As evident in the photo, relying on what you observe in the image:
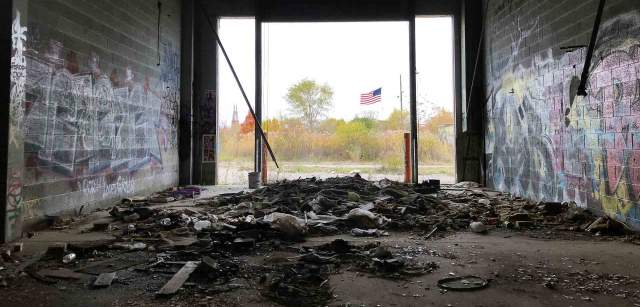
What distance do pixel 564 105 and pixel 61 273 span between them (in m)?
7.12

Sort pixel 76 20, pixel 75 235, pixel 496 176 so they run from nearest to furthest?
pixel 75 235 → pixel 76 20 → pixel 496 176

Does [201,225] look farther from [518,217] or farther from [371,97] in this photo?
[371,97]

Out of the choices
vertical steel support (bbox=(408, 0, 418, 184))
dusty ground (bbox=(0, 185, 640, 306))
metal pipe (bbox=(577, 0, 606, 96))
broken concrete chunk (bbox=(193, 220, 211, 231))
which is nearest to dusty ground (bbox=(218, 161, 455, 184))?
vertical steel support (bbox=(408, 0, 418, 184))

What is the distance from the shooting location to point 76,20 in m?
6.63

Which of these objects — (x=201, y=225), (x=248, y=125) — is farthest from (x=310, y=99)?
(x=201, y=225)

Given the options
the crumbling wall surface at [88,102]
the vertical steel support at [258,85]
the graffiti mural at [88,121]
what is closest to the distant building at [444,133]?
the vertical steel support at [258,85]

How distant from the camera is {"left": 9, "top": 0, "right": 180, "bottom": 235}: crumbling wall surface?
18.1 ft

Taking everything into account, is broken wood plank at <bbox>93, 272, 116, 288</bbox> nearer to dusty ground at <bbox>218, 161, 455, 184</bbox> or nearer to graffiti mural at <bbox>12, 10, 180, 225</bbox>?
graffiti mural at <bbox>12, 10, 180, 225</bbox>

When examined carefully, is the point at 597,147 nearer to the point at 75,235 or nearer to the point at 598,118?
the point at 598,118

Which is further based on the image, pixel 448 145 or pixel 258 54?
pixel 448 145

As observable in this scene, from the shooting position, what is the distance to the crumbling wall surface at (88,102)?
5516mm

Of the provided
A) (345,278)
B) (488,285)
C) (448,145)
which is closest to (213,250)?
(345,278)

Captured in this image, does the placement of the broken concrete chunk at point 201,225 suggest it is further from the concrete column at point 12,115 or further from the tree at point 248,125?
the tree at point 248,125

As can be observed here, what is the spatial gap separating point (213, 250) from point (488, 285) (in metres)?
2.62
